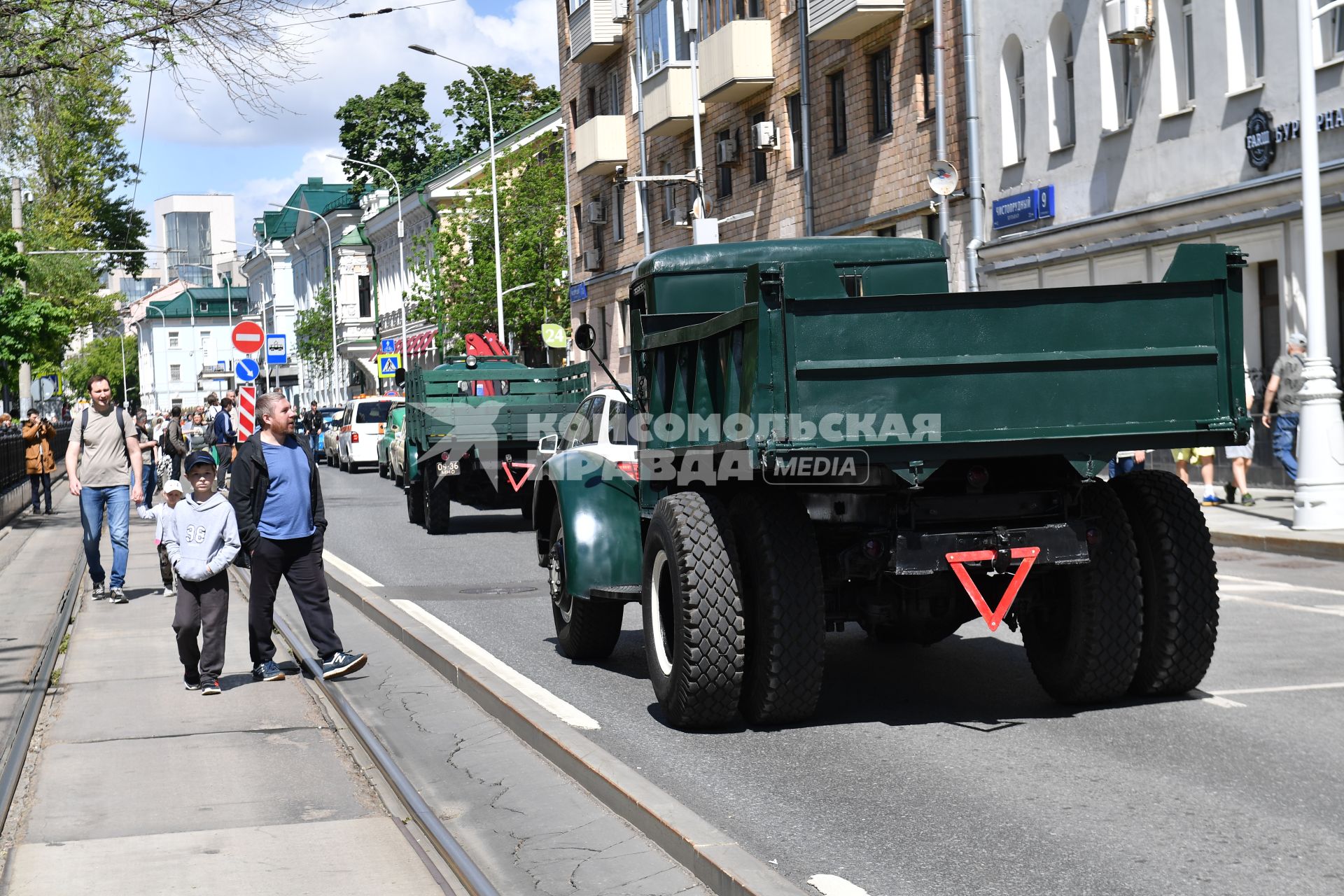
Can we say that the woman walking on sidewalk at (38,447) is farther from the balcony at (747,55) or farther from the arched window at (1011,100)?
the arched window at (1011,100)

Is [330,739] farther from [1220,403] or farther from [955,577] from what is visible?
[1220,403]

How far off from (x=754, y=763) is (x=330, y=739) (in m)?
2.06

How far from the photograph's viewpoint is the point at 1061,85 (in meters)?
25.0

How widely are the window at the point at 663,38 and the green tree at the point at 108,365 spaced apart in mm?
93419

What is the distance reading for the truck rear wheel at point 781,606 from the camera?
7.21 m

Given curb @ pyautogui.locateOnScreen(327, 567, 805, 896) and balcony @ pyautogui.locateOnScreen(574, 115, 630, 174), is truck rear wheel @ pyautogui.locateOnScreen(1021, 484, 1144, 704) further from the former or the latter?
balcony @ pyautogui.locateOnScreen(574, 115, 630, 174)

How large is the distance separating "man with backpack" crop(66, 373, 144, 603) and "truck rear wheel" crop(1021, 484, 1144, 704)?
8.39 meters

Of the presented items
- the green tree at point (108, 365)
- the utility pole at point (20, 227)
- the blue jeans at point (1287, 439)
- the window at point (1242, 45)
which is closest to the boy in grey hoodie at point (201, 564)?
the blue jeans at point (1287, 439)

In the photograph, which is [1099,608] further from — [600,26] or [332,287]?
[332,287]

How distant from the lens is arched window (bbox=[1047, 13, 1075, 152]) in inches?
977

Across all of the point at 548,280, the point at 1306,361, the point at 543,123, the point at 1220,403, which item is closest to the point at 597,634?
the point at 1220,403

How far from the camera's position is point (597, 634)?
391 inches

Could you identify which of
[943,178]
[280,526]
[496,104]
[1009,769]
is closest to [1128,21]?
[943,178]

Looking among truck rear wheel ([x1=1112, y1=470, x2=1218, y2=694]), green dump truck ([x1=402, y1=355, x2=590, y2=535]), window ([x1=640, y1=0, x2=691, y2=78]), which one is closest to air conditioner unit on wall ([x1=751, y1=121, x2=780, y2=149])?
window ([x1=640, y1=0, x2=691, y2=78])
